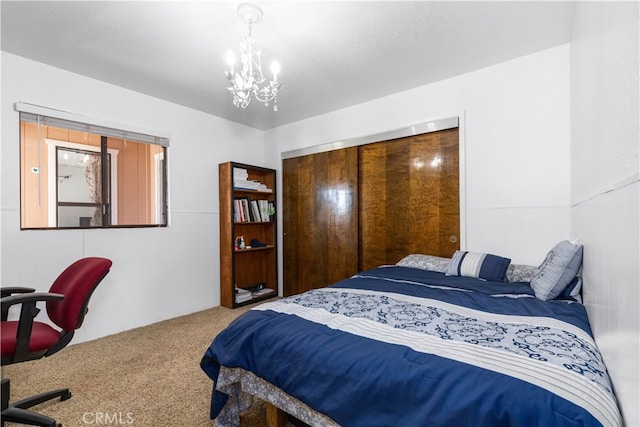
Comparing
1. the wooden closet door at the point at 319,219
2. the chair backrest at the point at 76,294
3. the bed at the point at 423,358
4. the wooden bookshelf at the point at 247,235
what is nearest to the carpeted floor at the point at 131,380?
the bed at the point at 423,358

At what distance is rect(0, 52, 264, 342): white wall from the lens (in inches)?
92.7

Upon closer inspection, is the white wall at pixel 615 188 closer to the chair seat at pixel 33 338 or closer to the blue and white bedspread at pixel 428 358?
the blue and white bedspread at pixel 428 358

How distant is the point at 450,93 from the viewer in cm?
285

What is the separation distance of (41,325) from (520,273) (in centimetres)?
315

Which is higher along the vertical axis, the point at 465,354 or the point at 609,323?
the point at 609,323

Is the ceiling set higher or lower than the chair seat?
higher

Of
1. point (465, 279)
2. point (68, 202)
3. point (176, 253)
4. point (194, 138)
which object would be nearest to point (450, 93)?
point (465, 279)

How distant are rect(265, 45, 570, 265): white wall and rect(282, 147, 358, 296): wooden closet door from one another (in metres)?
1.10

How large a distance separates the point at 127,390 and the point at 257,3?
8.36 feet

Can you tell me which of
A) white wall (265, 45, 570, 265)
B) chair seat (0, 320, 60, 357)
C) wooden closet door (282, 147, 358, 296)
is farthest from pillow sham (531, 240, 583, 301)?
chair seat (0, 320, 60, 357)

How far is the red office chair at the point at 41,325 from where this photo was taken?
146cm

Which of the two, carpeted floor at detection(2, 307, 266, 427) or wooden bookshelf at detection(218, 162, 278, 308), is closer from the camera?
carpeted floor at detection(2, 307, 266, 427)

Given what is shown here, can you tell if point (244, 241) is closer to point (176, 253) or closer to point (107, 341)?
point (176, 253)

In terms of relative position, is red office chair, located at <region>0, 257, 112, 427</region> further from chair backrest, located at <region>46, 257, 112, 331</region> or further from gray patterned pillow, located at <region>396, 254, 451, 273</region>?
gray patterned pillow, located at <region>396, 254, 451, 273</region>
